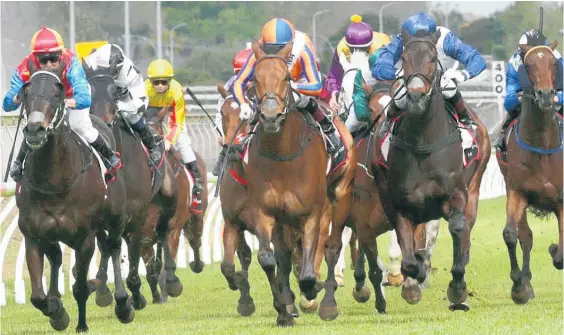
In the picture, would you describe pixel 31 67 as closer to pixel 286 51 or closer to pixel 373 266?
pixel 286 51

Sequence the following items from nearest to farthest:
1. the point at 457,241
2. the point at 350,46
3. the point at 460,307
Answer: the point at 457,241
the point at 460,307
the point at 350,46

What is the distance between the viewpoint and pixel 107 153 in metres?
12.2

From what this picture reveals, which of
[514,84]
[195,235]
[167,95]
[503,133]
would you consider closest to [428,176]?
[514,84]

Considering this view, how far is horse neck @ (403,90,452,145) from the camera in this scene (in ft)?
38.4

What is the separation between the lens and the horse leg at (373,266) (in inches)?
507

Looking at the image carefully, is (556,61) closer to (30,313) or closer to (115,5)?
(30,313)

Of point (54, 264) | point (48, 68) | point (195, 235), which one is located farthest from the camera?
point (195, 235)

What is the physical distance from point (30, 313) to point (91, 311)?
61 cm

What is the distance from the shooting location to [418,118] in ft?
38.5

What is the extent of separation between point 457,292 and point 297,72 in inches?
90.6

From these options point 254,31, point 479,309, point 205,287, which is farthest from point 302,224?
point 254,31

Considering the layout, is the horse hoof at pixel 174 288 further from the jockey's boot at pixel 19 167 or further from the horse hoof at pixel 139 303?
the jockey's boot at pixel 19 167

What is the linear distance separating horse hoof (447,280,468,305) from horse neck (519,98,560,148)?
226 cm

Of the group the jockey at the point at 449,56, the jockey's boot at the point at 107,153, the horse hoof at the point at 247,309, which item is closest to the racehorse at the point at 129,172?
the jockey's boot at the point at 107,153
